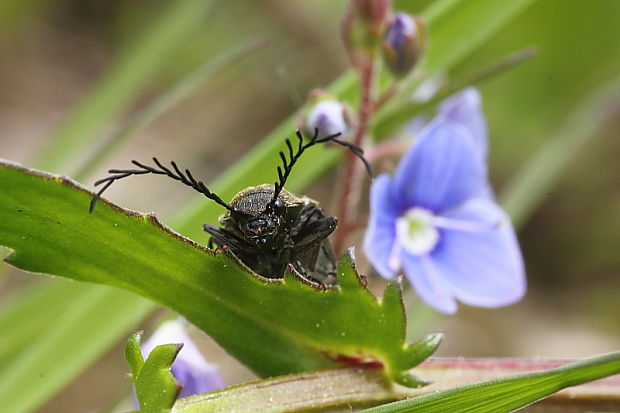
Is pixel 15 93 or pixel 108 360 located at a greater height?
pixel 15 93

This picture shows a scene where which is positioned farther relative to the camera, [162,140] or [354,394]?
[162,140]

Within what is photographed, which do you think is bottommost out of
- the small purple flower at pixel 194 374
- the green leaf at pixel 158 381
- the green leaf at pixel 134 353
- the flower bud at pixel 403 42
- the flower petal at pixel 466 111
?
the green leaf at pixel 158 381

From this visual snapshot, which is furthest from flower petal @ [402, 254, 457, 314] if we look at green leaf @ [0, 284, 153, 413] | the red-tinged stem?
green leaf @ [0, 284, 153, 413]

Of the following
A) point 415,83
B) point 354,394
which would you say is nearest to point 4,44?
point 415,83

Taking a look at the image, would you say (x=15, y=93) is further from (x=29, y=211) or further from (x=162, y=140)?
(x=29, y=211)

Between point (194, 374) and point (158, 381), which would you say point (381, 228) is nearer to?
point (194, 374)

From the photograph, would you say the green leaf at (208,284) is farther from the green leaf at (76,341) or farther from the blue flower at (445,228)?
the green leaf at (76,341)

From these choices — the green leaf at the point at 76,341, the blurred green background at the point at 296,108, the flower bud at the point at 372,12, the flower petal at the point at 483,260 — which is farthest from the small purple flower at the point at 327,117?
the blurred green background at the point at 296,108

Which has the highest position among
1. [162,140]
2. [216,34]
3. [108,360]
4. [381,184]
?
[216,34]
